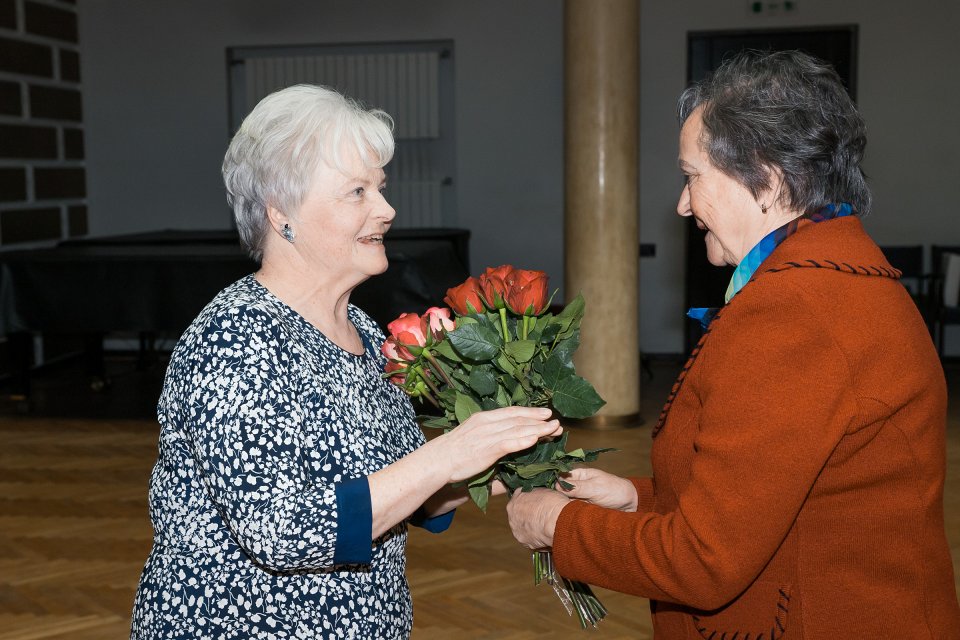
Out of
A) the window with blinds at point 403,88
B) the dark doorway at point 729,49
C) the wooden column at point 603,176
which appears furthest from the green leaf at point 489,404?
the window with blinds at point 403,88

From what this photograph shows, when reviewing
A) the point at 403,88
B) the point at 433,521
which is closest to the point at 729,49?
the point at 403,88

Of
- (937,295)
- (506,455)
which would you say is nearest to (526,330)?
(506,455)

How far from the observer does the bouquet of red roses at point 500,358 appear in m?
1.61

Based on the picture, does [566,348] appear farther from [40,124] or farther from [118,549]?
[40,124]

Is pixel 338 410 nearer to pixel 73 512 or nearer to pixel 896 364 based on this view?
pixel 896 364

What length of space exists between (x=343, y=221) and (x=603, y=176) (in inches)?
175

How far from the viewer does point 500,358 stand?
1620mm

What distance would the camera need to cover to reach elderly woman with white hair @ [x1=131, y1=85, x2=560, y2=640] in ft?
5.08

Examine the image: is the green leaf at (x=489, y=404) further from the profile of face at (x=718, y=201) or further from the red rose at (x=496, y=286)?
the profile of face at (x=718, y=201)

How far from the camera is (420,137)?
9.52m

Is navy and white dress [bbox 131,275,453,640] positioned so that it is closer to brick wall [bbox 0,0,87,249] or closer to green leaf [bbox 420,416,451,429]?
green leaf [bbox 420,416,451,429]

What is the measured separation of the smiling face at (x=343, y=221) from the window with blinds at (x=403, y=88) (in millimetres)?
7552

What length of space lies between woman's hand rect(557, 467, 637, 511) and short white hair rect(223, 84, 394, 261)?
70cm

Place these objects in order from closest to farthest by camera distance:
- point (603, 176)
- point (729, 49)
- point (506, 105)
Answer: point (603, 176), point (729, 49), point (506, 105)
